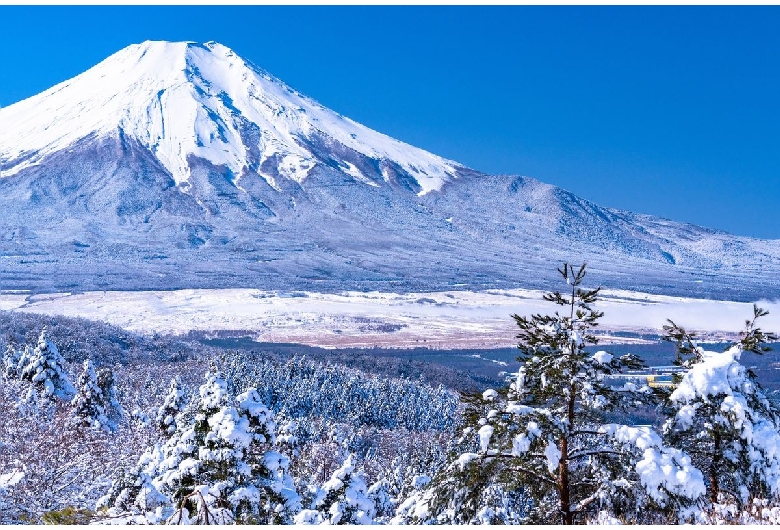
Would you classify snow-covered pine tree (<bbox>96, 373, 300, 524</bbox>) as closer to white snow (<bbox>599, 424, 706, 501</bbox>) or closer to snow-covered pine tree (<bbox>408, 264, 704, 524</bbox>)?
snow-covered pine tree (<bbox>408, 264, 704, 524</bbox>)

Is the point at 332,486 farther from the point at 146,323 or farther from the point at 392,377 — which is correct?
the point at 146,323

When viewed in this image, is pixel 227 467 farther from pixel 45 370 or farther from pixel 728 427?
pixel 45 370

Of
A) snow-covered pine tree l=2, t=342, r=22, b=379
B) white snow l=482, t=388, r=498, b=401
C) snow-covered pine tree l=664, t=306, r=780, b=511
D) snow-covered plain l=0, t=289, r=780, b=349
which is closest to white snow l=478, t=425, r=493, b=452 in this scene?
white snow l=482, t=388, r=498, b=401

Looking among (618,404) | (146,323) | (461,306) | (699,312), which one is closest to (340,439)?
(618,404)

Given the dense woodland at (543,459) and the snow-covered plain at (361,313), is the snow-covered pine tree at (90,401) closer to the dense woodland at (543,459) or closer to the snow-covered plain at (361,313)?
the dense woodland at (543,459)

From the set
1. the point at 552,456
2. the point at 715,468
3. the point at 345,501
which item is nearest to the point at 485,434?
the point at 552,456
